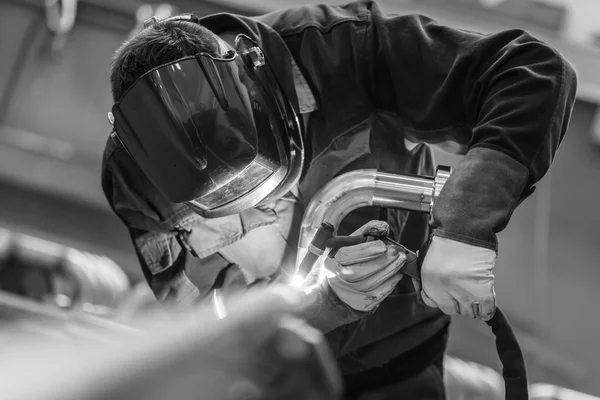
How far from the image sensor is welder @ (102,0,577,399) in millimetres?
1158

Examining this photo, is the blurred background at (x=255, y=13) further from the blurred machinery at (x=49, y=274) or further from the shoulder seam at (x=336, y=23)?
the shoulder seam at (x=336, y=23)

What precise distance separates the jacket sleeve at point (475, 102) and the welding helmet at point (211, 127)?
231 millimetres

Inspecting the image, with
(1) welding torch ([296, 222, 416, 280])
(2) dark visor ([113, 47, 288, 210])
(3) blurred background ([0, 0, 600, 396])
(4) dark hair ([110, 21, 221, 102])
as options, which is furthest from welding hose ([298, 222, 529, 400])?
(3) blurred background ([0, 0, 600, 396])

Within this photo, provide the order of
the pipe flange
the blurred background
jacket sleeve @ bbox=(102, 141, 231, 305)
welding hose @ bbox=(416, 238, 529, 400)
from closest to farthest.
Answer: welding hose @ bbox=(416, 238, 529, 400) < the pipe flange < jacket sleeve @ bbox=(102, 141, 231, 305) < the blurred background

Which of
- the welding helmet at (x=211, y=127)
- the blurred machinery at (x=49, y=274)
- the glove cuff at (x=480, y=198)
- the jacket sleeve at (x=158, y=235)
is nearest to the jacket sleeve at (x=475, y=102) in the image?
the glove cuff at (x=480, y=198)

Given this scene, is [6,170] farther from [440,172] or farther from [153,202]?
[440,172]

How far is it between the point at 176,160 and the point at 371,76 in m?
Result: 0.42

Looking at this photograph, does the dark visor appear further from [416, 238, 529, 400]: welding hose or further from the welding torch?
[416, 238, 529, 400]: welding hose

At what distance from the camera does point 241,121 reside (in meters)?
1.30

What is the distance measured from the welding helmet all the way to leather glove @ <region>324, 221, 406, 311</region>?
271mm

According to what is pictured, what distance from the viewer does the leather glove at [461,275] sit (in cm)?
110

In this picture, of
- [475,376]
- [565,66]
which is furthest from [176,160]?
[475,376]

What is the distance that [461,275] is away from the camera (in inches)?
43.1

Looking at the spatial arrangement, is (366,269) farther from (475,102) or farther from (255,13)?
(255,13)
